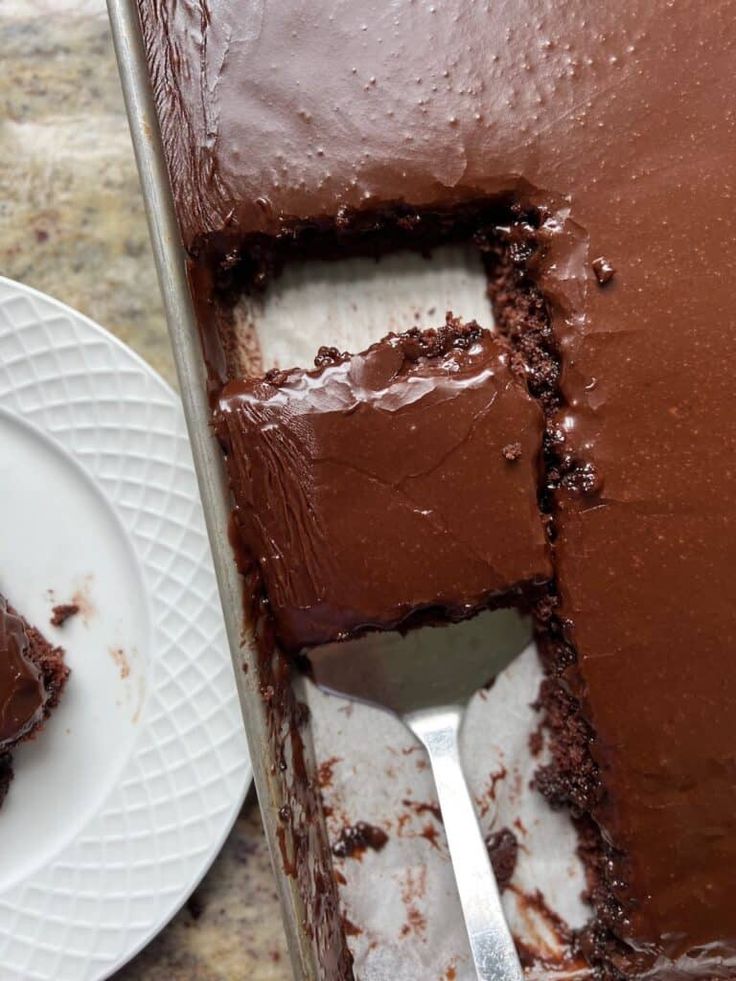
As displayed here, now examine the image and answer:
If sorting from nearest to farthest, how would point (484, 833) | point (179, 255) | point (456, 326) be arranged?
point (179, 255)
point (456, 326)
point (484, 833)

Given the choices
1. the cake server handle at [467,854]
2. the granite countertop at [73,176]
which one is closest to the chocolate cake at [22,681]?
the granite countertop at [73,176]

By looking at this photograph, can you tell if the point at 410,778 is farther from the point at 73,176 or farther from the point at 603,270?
the point at 73,176

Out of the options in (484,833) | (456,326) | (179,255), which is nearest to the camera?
(179,255)

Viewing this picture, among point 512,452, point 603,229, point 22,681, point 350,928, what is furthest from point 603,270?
point 350,928

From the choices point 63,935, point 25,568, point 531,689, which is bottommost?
point 63,935

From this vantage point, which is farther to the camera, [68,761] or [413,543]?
[68,761]

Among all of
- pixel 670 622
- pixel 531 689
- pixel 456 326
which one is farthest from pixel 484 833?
pixel 456 326

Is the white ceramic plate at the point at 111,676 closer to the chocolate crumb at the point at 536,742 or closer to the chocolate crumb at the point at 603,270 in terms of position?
the chocolate crumb at the point at 536,742

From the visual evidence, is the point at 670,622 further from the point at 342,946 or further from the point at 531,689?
the point at 342,946
